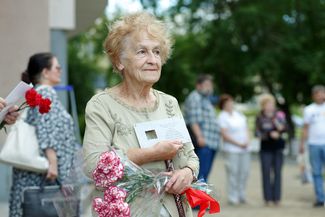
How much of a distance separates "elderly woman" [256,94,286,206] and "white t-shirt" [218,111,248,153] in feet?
1.07

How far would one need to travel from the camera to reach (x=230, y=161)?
36.0 ft

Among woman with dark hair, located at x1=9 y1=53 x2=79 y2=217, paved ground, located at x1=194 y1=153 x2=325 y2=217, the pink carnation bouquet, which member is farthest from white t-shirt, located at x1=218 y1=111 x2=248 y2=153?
the pink carnation bouquet

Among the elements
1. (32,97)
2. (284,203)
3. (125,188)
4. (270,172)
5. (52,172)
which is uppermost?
(32,97)

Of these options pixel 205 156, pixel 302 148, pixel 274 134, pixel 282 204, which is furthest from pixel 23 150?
pixel 302 148

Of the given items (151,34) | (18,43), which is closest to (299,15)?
(18,43)

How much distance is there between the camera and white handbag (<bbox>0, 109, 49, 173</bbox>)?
193 inches

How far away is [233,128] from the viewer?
10.9 metres

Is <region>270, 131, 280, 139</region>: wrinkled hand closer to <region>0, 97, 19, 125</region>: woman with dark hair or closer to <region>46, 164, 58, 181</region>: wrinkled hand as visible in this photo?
<region>46, 164, 58, 181</region>: wrinkled hand

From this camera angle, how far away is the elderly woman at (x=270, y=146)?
10.5m

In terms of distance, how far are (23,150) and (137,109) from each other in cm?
195

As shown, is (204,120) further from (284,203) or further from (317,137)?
(284,203)

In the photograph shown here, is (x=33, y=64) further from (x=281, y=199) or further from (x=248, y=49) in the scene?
(x=248, y=49)

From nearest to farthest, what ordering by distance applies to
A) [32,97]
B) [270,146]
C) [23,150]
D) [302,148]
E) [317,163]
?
1. [32,97]
2. [23,150]
3. [317,163]
4. [270,146]
5. [302,148]

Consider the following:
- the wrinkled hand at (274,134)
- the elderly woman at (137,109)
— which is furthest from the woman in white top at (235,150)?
the elderly woman at (137,109)
